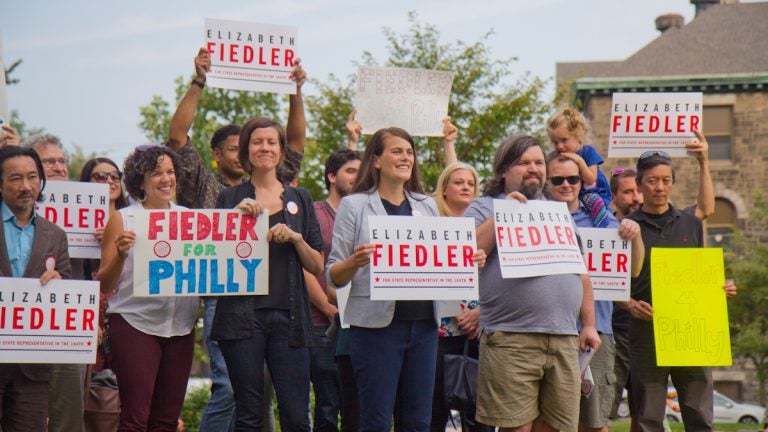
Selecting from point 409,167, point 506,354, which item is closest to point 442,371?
point 506,354

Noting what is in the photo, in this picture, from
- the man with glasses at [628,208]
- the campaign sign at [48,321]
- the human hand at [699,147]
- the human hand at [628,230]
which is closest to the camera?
the campaign sign at [48,321]

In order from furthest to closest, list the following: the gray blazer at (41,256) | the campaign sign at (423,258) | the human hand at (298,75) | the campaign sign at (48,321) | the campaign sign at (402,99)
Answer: the campaign sign at (402,99)
the human hand at (298,75)
the gray blazer at (41,256)
the campaign sign at (48,321)
the campaign sign at (423,258)

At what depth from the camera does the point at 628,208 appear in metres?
8.87

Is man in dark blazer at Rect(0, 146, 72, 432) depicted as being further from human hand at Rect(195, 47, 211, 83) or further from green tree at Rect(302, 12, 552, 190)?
green tree at Rect(302, 12, 552, 190)

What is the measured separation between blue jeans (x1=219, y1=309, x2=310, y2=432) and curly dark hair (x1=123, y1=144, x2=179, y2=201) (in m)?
1.23

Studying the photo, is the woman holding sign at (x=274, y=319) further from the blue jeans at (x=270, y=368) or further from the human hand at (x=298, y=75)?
the human hand at (x=298, y=75)

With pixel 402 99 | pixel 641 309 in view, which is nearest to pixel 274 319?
pixel 641 309

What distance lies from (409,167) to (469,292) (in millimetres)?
852

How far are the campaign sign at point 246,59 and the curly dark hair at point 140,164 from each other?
1154mm

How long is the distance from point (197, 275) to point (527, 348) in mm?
1998

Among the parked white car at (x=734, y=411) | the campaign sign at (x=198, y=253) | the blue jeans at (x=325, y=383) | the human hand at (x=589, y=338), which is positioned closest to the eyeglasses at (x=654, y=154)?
the human hand at (x=589, y=338)

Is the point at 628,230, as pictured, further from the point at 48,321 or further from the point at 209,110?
the point at 209,110

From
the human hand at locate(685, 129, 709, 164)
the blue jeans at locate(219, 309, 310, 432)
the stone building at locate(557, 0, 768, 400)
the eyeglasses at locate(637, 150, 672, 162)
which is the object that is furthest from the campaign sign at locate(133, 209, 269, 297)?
the stone building at locate(557, 0, 768, 400)

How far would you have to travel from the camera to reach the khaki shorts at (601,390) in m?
7.59
